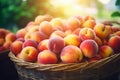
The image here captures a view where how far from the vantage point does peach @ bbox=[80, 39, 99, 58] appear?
1.26m

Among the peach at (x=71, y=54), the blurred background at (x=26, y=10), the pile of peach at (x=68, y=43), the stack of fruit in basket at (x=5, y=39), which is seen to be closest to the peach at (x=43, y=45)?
the pile of peach at (x=68, y=43)

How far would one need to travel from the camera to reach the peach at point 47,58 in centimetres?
126

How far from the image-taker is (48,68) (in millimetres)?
1213

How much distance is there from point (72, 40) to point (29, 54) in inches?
8.2

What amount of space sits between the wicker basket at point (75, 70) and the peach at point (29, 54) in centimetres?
3

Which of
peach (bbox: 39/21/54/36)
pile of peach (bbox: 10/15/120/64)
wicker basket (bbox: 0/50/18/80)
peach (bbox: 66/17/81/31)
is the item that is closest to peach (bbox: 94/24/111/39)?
pile of peach (bbox: 10/15/120/64)

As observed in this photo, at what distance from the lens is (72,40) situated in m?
1.32

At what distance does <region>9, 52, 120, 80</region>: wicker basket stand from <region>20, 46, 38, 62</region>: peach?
0.03 metres

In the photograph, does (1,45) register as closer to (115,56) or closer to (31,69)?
(31,69)

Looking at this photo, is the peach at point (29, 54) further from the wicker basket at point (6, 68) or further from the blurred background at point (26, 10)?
the blurred background at point (26, 10)

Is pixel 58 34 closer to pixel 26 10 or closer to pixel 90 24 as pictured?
pixel 90 24

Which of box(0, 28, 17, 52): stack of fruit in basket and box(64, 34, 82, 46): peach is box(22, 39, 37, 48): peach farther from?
box(0, 28, 17, 52): stack of fruit in basket

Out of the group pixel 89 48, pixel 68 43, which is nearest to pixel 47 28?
pixel 68 43

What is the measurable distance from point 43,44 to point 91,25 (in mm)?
287
